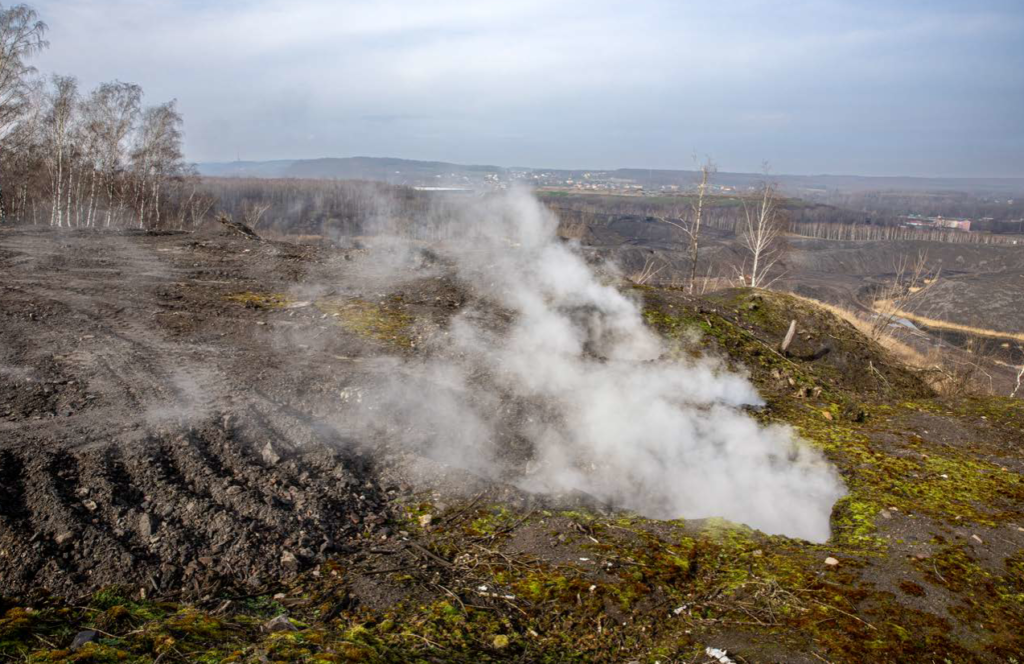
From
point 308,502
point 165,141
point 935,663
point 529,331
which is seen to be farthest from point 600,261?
point 165,141

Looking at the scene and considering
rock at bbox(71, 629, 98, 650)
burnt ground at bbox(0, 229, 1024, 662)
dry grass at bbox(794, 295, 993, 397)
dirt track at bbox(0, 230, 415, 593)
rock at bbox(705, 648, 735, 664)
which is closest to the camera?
rock at bbox(71, 629, 98, 650)

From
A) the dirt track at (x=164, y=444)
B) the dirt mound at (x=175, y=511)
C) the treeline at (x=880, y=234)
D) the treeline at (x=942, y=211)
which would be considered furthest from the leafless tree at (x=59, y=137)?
the treeline at (x=942, y=211)

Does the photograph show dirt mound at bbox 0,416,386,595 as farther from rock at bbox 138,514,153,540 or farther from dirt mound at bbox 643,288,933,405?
dirt mound at bbox 643,288,933,405

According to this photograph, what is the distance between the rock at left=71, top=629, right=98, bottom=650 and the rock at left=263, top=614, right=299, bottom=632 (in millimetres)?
863

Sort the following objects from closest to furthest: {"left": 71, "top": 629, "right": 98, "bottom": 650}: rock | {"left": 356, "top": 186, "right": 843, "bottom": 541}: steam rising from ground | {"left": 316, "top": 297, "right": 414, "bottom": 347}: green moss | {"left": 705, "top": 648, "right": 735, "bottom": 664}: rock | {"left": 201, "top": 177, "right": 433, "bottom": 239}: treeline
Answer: {"left": 71, "top": 629, "right": 98, "bottom": 650}: rock → {"left": 705, "top": 648, "right": 735, "bottom": 664}: rock → {"left": 356, "top": 186, "right": 843, "bottom": 541}: steam rising from ground → {"left": 316, "top": 297, "right": 414, "bottom": 347}: green moss → {"left": 201, "top": 177, "right": 433, "bottom": 239}: treeline

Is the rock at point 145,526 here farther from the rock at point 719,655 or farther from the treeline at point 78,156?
the treeline at point 78,156

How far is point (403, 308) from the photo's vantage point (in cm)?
1019

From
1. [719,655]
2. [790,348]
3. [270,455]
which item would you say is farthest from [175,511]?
[790,348]

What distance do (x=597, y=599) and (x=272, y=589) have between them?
7.35 feet

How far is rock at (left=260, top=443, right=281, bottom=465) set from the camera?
5.50 m

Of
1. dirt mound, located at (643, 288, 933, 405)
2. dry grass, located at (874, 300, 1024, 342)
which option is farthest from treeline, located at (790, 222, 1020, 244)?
dirt mound, located at (643, 288, 933, 405)

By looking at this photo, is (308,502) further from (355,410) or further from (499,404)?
(499,404)

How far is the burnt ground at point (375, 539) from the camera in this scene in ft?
11.8

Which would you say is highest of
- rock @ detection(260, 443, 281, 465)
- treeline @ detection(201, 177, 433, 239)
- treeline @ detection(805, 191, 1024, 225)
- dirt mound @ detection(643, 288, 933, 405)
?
treeline @ detection(805, 191, 1024, 225)
